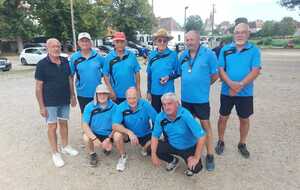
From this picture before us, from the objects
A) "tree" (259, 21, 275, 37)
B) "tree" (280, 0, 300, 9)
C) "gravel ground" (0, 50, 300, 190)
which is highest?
"tree" (280, 0, 300, 9)

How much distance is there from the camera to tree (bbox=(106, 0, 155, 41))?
44.9 metres

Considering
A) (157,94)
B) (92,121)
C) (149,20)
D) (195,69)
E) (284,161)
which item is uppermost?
(149,20)

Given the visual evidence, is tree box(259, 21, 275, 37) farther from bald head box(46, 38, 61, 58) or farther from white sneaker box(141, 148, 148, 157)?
bald head box(46, 38, 61, 58)

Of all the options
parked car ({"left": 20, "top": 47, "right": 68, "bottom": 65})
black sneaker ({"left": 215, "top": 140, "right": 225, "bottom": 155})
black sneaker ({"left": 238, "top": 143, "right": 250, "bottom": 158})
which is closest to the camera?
black sneaker ({"left": 238, "top": 143, "right": 250, "bottom": 158})

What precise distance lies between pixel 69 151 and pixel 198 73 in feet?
7.73

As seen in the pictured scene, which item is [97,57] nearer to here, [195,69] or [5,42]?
[195,69]

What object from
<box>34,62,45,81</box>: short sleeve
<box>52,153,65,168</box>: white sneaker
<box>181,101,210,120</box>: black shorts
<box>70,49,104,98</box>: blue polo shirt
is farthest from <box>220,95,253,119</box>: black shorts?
<box>34,62,45,81</box>: short sleeve

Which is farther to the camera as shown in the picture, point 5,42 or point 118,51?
point 5,42

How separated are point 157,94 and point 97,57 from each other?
3.45 feet

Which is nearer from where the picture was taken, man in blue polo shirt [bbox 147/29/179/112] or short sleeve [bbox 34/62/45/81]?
short sleeve [bbox 34/62/45/81]

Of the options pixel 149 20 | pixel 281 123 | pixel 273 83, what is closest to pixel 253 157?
pixel 281 123

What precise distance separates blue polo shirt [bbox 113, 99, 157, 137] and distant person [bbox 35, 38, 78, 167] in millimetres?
859

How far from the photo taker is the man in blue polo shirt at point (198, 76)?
4.41 meters

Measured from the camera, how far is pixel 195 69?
4418mm
